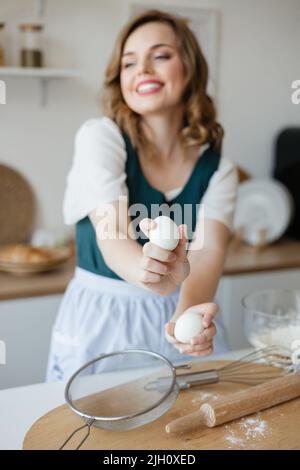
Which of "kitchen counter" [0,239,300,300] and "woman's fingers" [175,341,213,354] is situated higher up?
"woman's fingers" [175,341,213,354]

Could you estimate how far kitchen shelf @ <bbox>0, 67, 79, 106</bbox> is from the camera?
121 cm

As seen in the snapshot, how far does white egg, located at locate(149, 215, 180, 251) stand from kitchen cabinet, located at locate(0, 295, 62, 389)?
0.73m

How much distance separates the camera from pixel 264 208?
1.52 m

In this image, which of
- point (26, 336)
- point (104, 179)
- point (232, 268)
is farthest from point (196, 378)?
point (232, 268)

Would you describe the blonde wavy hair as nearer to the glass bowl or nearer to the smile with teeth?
the smile with teeth

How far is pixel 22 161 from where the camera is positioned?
4.40 ft

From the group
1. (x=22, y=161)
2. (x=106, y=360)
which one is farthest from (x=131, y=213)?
(x=22, y=161)

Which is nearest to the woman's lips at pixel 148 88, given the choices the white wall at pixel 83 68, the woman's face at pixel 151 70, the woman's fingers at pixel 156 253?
the woman's face at pixel 151 70

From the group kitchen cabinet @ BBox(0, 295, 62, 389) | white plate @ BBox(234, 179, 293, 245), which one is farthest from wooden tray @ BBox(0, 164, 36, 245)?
white plate @ BBox(234, 179, 293, 245)

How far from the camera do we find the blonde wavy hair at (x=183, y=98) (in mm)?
717

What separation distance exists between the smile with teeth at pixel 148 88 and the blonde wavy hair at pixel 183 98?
2.4 inches

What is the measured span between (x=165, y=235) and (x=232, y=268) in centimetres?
88

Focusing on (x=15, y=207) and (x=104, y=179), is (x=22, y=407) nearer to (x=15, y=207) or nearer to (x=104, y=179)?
(x=104, y=179)

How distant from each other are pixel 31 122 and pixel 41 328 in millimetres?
496
